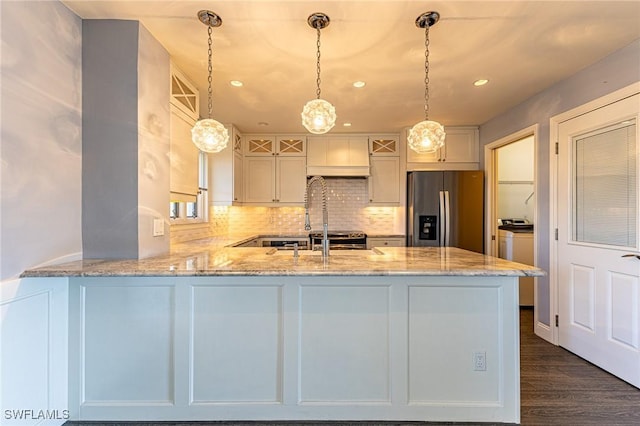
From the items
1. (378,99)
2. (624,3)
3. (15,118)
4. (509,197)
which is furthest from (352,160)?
(15,118)

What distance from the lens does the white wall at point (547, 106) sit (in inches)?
87.1

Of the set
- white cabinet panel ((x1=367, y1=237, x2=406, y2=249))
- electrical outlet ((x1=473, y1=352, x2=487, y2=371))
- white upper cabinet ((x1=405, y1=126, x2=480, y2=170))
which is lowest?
electrical outlet ((x1=473, y1=352, x2=487, y2=371))

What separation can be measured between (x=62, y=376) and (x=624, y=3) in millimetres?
3882

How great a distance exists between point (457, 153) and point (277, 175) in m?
2.62

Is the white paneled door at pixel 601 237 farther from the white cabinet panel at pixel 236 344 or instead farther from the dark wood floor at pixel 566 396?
the white cabinet panel at pixel 236 344

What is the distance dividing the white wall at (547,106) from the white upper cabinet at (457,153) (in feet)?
1.28

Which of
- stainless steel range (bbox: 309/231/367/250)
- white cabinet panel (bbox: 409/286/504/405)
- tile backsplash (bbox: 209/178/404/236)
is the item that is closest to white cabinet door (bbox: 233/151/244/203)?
tile backsplash (bbox: 209/178/404/236)

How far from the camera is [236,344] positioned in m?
1.71

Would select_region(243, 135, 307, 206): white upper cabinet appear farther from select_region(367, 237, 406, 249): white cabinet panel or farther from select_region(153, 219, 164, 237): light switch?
select_region(153, 219, 164, 237): light switch

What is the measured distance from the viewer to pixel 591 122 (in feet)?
8.06

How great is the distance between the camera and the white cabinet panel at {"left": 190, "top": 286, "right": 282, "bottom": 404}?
1.71 m

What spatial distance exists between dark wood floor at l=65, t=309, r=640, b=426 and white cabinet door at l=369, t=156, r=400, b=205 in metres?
2.47

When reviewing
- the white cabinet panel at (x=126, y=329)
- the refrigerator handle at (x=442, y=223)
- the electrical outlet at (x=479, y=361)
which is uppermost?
the refrigerator handle at (x=442, y=223)

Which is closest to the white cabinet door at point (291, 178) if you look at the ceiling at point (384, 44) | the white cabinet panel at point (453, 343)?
the ceiling at point (384, 44)
